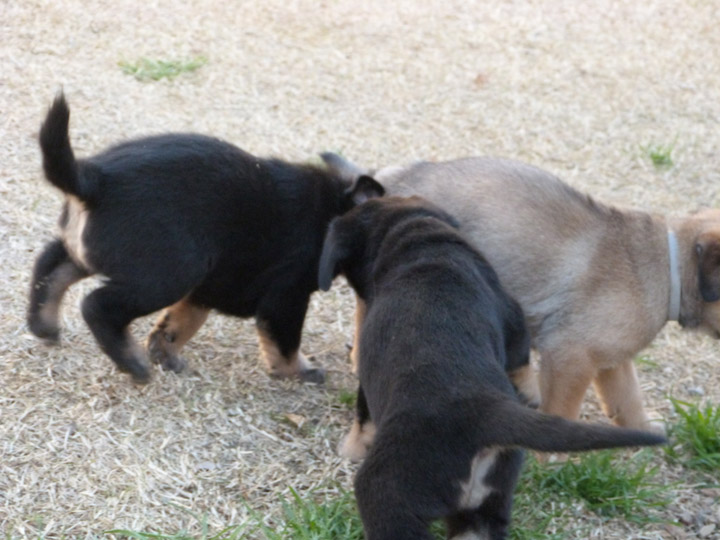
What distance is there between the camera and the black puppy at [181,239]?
4172 mm

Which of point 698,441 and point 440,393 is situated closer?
point 440,393

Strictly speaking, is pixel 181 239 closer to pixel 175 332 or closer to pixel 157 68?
pixel 175 332

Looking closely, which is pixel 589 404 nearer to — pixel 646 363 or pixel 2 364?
pixel 646 363

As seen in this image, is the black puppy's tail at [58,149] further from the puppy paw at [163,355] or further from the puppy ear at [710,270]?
the puppy ear at [710,270]

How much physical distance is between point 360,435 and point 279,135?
11.2ft

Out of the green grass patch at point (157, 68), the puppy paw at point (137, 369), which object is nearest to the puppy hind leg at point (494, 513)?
the puppy paw at point (137, 369)

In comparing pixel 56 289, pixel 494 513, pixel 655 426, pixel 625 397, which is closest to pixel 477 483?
pixel 494 513

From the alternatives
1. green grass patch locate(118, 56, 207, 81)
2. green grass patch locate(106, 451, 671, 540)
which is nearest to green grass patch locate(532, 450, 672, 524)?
green grass patch locate(106, 451, 671, 540)

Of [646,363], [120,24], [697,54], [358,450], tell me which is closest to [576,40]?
[697,54]

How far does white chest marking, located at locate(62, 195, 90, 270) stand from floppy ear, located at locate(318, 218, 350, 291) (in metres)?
1.04

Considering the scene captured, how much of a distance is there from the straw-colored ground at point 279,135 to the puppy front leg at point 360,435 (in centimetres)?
9

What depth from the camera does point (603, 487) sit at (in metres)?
4.21

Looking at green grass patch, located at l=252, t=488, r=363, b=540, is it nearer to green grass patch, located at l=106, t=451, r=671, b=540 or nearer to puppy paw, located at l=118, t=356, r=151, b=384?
green grass patch, located at l=106, t=451, r=671, b=540

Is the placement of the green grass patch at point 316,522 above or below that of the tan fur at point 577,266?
below
